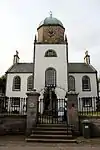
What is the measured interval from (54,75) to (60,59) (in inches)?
101

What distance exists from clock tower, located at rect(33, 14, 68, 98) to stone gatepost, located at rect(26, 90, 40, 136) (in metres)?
14.1

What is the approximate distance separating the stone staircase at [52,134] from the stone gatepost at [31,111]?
1.55 feet

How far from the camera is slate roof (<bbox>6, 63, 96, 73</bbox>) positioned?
32406 millimetres

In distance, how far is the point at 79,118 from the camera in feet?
41.0

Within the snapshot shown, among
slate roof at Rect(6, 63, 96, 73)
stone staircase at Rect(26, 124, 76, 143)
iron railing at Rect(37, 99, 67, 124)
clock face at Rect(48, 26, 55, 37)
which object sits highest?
clock face at Rect(48, 26, 55, 37)

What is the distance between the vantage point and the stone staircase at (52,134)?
10.3m

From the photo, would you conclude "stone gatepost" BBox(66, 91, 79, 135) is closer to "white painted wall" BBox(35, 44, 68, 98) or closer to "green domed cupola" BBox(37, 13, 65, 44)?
"white painted wall" BBox(35, 44, 68, 98)

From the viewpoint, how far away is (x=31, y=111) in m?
12.4

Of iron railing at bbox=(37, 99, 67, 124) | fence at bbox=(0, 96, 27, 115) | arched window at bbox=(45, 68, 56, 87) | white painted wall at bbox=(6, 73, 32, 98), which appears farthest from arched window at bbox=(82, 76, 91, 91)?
fence at bbox=(0, 96, 27, 115)

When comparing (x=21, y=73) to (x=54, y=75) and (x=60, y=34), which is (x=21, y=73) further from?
(x=60, y=34)

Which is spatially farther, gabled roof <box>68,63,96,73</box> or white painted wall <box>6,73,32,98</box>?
gabled roof <box>68,63,96,73</box>

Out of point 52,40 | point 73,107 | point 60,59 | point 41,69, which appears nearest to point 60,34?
point 52,40

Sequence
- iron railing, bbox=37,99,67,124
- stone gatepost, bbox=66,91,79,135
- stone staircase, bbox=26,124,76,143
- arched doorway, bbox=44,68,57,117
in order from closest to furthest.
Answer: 1. stone staircase, bbox=26,124,76,143
2. stone gatepost, bbox=66,91,79,135
3. iron railing, bbox=37,99,67,124
4. arched doorway, bbox=44,68,57,117

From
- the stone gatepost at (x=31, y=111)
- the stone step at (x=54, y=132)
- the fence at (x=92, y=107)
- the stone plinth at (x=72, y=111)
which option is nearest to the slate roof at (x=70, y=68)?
the fence at (x=92, y=107)
